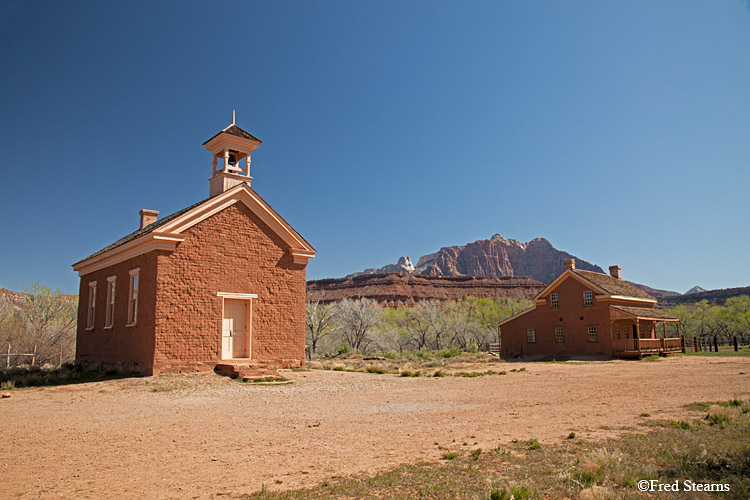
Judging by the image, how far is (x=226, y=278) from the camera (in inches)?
777

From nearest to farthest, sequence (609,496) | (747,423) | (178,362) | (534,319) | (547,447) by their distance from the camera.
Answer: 1. (609,496)
2. (547,447)
3. (747,423)
4. (178,362)
5. (534,319)

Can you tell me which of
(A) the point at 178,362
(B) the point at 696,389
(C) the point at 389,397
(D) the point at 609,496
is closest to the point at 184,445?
(D) the point at 609,496

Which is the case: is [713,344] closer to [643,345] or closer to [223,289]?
[643,345]

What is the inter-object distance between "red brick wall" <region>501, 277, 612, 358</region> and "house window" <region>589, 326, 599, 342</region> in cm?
24

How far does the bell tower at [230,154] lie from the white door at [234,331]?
4.86 m

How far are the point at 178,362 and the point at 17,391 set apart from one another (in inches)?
181

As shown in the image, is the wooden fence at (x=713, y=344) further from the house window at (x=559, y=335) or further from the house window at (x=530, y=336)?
the house window at (x=530, y=336)

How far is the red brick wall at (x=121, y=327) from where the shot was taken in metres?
18.0

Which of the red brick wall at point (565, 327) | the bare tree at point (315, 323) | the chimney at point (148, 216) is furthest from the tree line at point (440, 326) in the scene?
the chimney at point (148, 216)

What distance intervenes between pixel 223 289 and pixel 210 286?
54 centimetres

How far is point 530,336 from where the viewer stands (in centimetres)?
4403

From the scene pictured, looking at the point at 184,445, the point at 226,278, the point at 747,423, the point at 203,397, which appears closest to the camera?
the point at 184,445

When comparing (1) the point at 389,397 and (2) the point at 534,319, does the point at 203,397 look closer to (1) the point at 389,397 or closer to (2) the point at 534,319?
(1) the point at 389,397

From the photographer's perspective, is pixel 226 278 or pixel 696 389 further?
pixel 226 278
